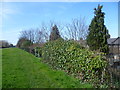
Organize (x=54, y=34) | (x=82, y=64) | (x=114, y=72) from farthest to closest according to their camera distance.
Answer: (x=54, y=34) → (x=82, y=64) → (x=114, y=72)

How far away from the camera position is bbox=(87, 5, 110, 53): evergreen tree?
15969 millimetres

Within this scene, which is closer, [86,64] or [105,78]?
[105,78]

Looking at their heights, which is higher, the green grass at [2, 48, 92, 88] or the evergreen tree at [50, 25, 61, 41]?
the evergreen tree at [50, 25, 61, 41]

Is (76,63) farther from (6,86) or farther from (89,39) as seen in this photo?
(89,39)

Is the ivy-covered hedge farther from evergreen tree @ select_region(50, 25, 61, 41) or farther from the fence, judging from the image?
evergreen tree @ select_region(50, 25, 61, 41)

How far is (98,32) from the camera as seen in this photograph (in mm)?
16375

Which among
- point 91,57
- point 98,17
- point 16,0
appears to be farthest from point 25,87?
point 98,17

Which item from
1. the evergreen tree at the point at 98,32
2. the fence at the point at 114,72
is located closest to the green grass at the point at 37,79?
the fence at the point at 114,72

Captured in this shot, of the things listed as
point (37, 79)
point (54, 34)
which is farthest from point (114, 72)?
point (54, 34)

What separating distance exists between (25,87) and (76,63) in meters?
2.19

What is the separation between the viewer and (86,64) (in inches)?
183

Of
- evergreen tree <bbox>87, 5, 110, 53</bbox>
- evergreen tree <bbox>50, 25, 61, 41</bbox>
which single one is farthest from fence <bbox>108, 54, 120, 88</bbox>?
evergreen tree <bbox>87, 5, 110, 53</bbox>

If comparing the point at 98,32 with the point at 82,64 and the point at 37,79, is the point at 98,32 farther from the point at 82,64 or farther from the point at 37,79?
the point at 37,79

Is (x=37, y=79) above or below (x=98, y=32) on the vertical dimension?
below
